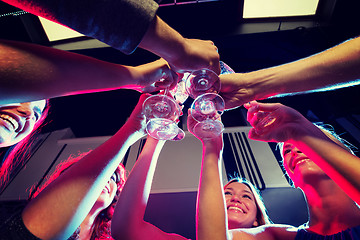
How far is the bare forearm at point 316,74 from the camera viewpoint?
3.25ft

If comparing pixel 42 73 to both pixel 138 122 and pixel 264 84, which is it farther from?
pixel 264 84

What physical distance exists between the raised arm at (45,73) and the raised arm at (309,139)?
105cm

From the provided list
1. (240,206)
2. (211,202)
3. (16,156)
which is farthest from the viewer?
(16,156)

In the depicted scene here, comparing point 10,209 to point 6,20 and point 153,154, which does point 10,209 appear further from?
point 6,20

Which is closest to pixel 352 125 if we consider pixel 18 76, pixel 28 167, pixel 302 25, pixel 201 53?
pixel 302 25

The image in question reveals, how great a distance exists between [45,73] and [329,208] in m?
2.09

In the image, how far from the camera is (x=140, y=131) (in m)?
1.37

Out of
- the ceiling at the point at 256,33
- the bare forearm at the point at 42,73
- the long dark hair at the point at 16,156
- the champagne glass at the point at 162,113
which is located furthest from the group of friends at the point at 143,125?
the ceiling at the point at 256,33

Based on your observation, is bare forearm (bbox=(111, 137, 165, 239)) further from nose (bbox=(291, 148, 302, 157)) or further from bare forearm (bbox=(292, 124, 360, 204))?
nose (bbox=(291, 148, 302, 157))

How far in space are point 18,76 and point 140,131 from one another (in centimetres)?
89

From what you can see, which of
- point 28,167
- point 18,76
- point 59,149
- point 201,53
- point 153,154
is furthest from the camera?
point 59,149

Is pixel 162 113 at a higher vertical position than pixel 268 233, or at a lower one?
higher

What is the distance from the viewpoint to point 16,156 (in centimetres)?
274

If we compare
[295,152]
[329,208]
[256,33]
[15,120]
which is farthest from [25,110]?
[256,33]
